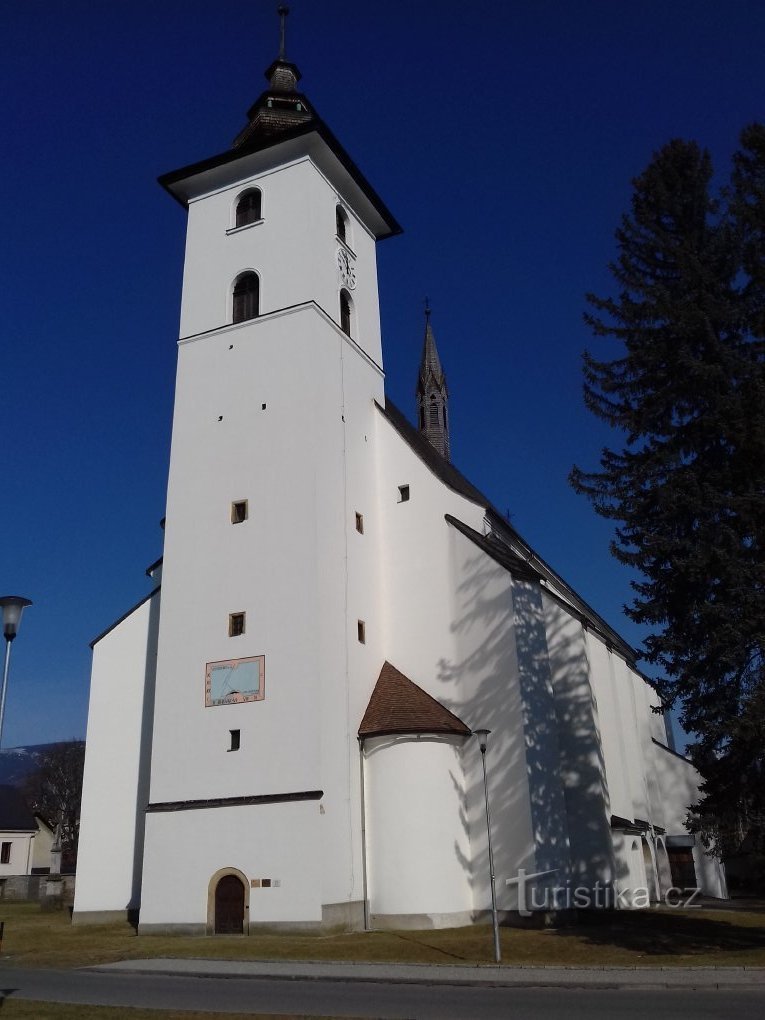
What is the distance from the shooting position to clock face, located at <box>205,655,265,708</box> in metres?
19.3

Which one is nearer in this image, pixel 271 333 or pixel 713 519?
pixel 713 519

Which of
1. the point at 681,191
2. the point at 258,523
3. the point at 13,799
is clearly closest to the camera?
the point at 681,191

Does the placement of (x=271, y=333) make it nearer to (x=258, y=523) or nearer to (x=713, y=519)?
(x=258, y=523)

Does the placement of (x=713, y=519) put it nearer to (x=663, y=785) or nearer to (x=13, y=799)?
(x=663, y=785)

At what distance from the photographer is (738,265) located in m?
15.2

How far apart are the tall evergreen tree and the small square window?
354 inches

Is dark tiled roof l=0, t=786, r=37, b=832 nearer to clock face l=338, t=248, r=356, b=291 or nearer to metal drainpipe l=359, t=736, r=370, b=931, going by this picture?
metal drainpipe l=359, t=736, r=370, b=931

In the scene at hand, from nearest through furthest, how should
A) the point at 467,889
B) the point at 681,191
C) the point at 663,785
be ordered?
the point at 681,191 → the point at 467,889 → the point at 663,785

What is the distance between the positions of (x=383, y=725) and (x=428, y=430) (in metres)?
27.5

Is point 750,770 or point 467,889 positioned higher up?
point 750,770

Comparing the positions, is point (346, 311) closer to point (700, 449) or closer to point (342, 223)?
point (342, 223)

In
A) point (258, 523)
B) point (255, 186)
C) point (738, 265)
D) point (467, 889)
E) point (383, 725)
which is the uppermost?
point (255, 186)

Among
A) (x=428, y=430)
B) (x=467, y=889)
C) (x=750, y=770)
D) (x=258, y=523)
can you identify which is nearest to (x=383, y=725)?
(x=467, y=889)

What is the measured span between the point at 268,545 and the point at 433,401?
27489 millimetres
